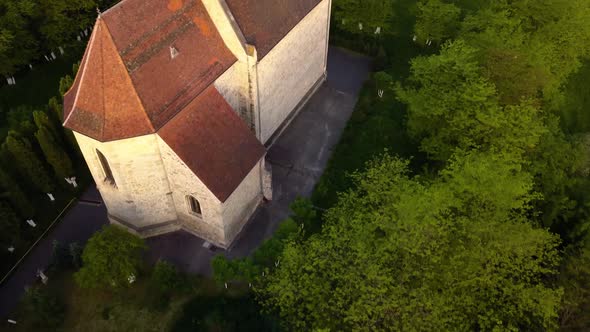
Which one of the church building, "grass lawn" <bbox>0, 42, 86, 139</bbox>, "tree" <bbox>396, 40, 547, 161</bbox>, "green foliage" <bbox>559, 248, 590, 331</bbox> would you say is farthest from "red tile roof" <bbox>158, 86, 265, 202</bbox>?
"grass lawn" <bbox>0, 42, 86, 139</bbox>

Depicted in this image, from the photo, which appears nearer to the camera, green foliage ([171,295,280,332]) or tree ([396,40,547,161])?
green foliage ([171,295,280,332])

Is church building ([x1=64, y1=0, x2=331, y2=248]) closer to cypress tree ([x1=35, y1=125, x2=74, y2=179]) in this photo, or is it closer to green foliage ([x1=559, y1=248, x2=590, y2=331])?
cypress tree ([x1=35, y1=125, x2=74, y2=179])

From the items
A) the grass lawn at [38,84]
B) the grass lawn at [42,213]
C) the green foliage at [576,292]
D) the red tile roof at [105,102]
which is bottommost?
the grass lawn at [42,213]

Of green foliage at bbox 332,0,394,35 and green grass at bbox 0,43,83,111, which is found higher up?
green foliage at bbox 332,0,394,35

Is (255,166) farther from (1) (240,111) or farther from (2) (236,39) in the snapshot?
(2) (236,39)

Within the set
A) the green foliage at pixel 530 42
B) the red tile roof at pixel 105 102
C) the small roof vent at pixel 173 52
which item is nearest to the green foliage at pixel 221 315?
the red tile roof at pixel 105 102

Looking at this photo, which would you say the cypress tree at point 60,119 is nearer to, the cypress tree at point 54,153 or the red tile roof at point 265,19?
the cypress tree at point 54,153

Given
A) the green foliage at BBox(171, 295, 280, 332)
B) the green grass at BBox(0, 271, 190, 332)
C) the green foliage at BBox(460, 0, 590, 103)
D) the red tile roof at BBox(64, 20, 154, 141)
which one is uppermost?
the red tile roof at BBox(64, 20, 154, 141)
